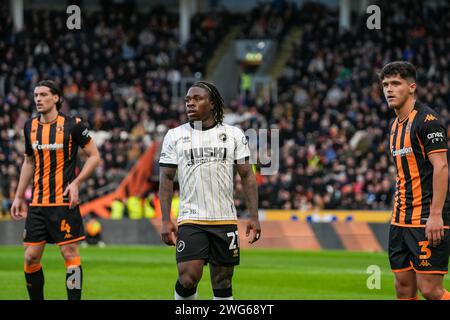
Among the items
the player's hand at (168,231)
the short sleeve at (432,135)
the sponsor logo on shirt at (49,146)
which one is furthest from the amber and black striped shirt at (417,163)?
the sponsor logo on shirt at (49,146)

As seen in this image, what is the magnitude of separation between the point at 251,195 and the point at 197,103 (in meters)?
0.90

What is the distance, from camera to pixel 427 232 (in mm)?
8328

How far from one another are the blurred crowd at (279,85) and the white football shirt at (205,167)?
63.2ft

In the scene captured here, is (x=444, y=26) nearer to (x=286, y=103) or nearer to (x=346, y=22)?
(x=346, y=22)

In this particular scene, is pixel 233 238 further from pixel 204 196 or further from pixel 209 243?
pixel 204 196

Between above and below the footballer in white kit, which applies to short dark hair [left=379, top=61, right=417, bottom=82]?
above

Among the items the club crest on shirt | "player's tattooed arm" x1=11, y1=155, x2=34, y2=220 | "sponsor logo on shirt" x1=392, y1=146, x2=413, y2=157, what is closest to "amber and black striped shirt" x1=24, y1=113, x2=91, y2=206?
"player's tattooed arm" x1=11, y1=155, x2=34, y2=220

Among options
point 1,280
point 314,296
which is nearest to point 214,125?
point 314,296

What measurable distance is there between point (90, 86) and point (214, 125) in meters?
29.9

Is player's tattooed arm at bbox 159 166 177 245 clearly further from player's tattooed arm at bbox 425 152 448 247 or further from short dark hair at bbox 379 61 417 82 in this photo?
player's tattooed arm at bbox 425 152 448 247

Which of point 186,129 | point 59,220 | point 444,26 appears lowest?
point 59,220

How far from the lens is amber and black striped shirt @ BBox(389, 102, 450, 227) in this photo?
28.0ft

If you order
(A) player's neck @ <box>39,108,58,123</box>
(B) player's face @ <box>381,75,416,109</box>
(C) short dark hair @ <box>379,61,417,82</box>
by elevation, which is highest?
(C) short dark hair @ <box>379,61,417,82</box>

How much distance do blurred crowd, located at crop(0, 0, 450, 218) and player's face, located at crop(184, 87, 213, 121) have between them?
1938 cm
